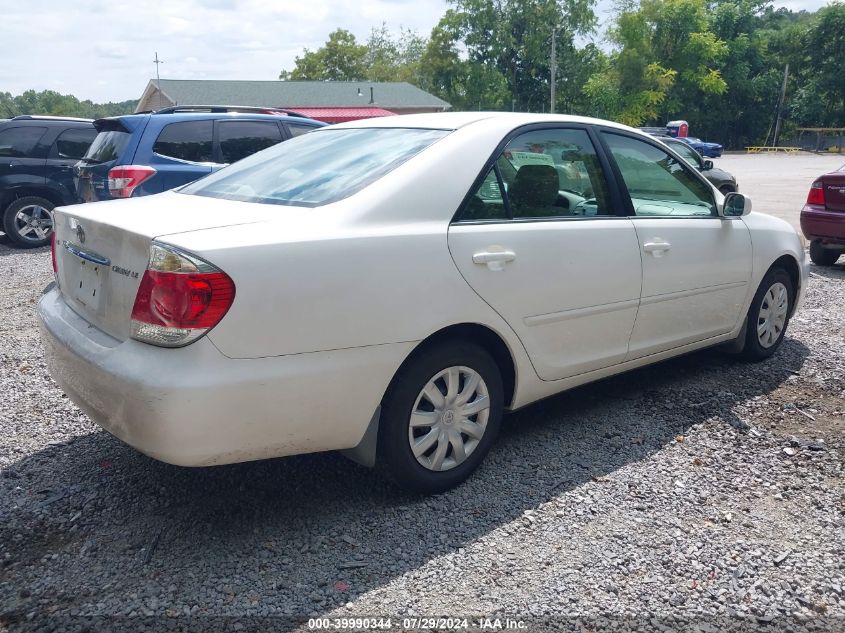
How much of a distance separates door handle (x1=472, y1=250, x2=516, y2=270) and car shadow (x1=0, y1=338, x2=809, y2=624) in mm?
1014

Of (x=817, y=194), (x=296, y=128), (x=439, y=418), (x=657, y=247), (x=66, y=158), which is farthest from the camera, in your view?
(x=66, y=158)

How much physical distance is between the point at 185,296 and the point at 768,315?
4.08m

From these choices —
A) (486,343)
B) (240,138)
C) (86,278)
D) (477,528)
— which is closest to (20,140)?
(240,138)

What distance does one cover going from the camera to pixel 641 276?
13.2 feet

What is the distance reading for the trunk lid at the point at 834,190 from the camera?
8.84 m

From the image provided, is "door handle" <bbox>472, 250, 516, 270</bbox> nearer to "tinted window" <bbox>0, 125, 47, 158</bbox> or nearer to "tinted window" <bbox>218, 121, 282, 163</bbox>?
"tinted window" <bbox>218, 121, 282, 163</bbox>

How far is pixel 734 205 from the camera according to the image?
466 centimetres

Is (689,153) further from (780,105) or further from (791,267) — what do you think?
(780,105)

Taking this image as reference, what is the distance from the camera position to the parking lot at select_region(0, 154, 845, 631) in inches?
103

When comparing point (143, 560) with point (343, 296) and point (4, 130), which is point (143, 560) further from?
point (4, 130)

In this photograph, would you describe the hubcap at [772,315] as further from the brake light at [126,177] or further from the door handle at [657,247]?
the brake light at [126,177]

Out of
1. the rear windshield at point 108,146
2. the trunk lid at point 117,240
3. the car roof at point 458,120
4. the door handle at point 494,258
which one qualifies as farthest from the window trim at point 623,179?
the rear windshield at point 108,146

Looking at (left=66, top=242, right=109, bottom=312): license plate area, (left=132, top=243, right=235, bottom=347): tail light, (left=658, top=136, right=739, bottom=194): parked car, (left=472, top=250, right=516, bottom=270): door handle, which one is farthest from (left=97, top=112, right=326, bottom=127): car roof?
(left=658, top=136, right=739, bottom=194): parked car

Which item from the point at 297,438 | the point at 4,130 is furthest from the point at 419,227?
the point at 4,130
